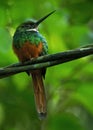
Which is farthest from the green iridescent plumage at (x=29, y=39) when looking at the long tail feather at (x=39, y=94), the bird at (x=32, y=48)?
the long tail feather at (x=39, y=94)

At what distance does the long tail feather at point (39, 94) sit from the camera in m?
2.57

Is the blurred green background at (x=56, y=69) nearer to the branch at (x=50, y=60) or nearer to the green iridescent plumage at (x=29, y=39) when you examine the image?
the green iridescent plumage at (x=29, y=39)

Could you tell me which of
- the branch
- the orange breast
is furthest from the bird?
the branch

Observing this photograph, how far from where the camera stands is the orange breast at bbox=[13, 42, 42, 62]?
2809mm

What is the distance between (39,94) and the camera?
2.67 m

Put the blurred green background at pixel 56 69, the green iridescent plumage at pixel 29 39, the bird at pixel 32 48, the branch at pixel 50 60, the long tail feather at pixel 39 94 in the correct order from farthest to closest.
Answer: the blurred green background at pixel 56 69 → the green iridescent plumage at pixel 29 39 → the bird at pixel 32 48 → the long tail feather at pixel 39 94 → the branch at pixel 50 60

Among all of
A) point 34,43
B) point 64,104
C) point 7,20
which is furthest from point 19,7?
point 64,104

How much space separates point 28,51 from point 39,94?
302 mm

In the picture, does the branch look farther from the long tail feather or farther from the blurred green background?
the blurred green background

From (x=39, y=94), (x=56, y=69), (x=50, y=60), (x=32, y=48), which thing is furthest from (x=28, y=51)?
(x=50, y=60)

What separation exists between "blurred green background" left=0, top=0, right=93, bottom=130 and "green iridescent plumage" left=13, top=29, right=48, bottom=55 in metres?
0.05

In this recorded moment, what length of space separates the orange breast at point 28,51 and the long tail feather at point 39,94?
10 centimetres

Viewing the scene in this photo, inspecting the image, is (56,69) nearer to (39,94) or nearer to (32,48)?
(32,48)

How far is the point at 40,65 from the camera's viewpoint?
Answer: 7.07ft
